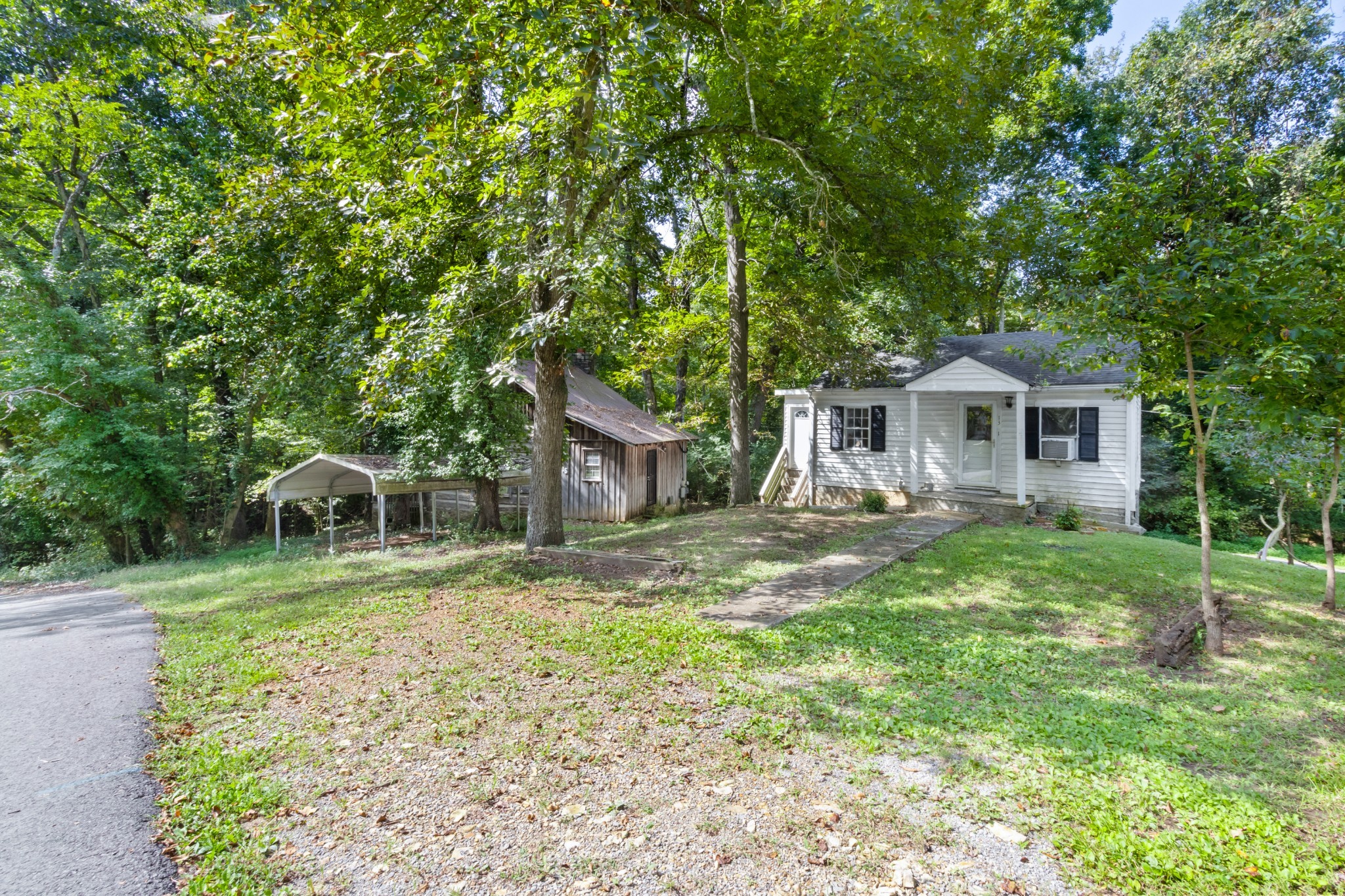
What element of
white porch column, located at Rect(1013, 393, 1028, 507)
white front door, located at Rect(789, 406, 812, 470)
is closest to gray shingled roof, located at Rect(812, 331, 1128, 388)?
white porch column, located at Rect(1013, 393, 1028, 507)

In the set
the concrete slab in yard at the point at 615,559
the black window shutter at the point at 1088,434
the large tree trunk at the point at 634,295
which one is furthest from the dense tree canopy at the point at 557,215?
the black window shutter at the point at 1088,434

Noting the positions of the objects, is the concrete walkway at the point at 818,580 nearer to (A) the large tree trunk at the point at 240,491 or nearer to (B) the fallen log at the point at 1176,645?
(B) the fallen log at the point at 1176,645

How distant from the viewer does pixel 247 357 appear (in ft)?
36.6

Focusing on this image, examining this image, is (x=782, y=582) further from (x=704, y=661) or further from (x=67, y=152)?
(x=67, y=152)

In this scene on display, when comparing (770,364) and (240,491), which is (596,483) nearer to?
(770,364)

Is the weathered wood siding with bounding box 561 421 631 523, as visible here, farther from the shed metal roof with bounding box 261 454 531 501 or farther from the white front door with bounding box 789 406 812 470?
the white front door with bounding box 789 406 812 470

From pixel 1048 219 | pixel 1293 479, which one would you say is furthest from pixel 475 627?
pixel 1048 219

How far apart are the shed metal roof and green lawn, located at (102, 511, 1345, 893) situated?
346 cm

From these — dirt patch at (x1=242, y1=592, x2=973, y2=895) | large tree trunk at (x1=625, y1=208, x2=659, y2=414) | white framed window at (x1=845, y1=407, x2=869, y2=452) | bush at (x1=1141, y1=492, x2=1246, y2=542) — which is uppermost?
large tree trunk at (x1=625, y1=208, x2=659, y2=414)

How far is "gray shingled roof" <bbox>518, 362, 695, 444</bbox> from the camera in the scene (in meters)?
16.8

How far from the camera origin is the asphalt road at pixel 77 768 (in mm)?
2787

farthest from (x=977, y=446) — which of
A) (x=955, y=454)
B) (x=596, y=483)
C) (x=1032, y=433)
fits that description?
(x=596, y=483)

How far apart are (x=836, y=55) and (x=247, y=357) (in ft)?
35.8

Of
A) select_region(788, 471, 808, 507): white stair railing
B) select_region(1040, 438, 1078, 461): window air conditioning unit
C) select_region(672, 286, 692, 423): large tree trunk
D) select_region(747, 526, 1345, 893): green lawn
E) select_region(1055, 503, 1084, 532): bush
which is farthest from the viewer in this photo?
select_region(672, 286, 692, 423): large tree trunk
